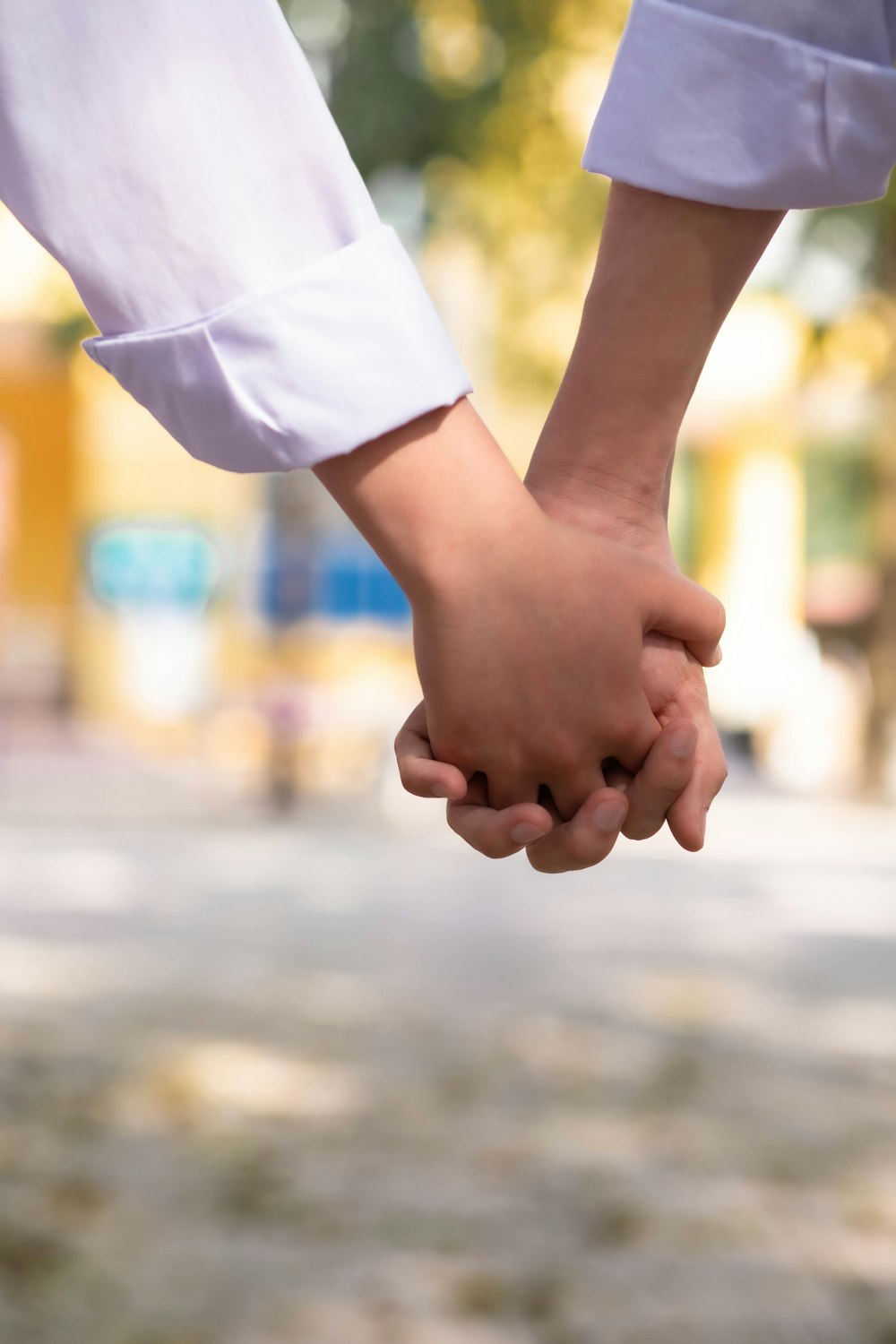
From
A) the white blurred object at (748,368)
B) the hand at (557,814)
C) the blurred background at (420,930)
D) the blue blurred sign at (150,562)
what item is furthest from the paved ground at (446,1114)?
the white blurred object at (748,368)

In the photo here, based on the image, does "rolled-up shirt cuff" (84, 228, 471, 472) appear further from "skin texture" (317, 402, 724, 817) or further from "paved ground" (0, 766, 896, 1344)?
"paved ground" (0, 766, 896, 1344)

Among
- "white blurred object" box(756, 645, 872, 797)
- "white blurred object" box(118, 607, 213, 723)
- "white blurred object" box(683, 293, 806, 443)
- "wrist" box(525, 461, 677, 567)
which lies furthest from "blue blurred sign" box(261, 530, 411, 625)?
"wrist" box(525, 461, 677, 567)

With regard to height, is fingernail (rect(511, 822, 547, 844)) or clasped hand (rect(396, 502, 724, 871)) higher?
clasped hand (rect(396, 502, 724, 871))

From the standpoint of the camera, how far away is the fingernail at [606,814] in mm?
1059

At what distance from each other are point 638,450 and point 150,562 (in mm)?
12317

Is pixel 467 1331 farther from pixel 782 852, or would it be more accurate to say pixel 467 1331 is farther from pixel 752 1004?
pixel 782 852

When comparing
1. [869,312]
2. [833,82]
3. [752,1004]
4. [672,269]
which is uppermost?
[833,82]

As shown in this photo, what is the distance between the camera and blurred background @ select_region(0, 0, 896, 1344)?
2902 mm

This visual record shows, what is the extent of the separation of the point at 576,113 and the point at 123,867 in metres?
3.73

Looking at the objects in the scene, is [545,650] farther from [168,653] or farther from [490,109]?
[168,653]

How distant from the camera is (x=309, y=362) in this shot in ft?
3.16

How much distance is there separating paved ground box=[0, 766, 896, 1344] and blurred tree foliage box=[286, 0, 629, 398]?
3008mm

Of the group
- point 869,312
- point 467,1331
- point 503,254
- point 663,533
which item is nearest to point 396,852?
point 503,254

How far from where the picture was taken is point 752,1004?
466 centimetres
